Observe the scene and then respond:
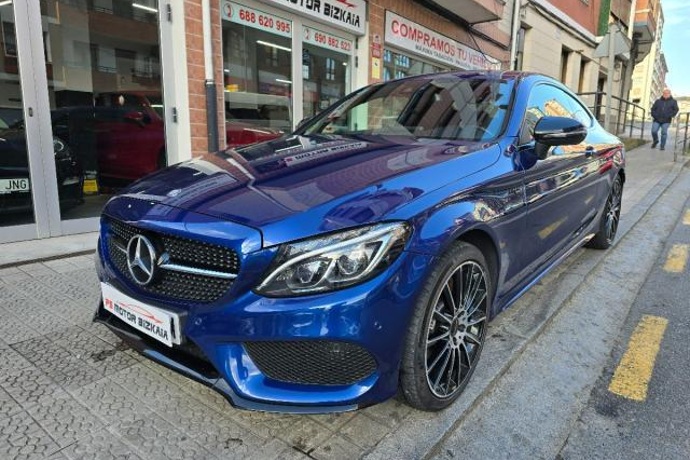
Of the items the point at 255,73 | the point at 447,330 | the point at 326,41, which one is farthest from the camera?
the point at 326,41

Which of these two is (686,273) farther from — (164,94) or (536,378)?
(164,94)

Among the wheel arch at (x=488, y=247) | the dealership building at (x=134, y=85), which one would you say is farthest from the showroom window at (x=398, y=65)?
the wheel arch at (x=488, y=247)

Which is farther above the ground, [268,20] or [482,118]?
[268,20]

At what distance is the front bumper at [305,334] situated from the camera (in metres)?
1.66

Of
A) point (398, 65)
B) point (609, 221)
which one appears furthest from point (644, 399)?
point (398, 65)

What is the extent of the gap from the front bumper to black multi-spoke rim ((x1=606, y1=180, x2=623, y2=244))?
351 centimetres

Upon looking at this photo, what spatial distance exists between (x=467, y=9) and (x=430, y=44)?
3.50ft

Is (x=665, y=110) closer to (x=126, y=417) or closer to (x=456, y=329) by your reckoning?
(x=456, y=329)

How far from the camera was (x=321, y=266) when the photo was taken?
1.69 meters

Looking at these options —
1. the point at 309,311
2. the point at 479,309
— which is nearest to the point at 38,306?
the point at 309,311

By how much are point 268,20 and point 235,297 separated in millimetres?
5567

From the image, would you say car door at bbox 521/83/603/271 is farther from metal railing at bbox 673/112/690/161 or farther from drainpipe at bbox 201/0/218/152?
metal railing at bbox 673/112/690/161

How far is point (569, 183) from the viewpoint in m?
3.28

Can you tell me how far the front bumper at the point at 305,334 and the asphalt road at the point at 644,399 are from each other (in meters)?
0.85
